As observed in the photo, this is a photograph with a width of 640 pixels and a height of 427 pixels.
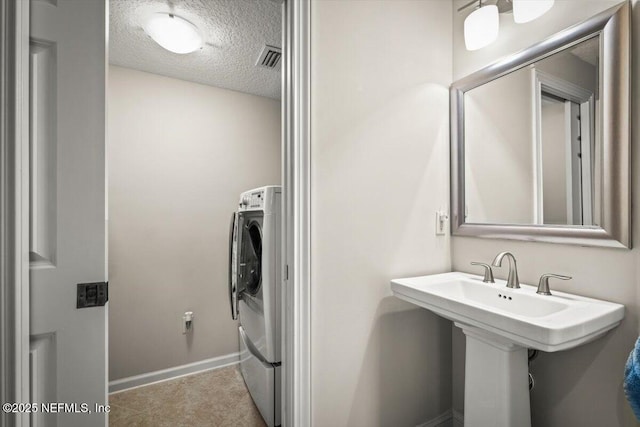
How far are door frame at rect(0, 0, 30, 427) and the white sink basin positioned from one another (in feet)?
4.43

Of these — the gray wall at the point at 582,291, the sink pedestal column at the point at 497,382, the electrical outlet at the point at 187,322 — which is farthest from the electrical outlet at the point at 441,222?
the electrical outlet at the point at 187,322

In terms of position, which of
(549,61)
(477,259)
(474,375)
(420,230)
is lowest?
(474,375)

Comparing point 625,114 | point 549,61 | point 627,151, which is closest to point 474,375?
point 627,151

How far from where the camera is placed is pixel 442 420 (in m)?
1.60

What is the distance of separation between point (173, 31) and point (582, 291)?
244cm

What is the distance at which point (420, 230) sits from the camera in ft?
5.07

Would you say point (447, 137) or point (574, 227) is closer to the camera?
point (574, 227)

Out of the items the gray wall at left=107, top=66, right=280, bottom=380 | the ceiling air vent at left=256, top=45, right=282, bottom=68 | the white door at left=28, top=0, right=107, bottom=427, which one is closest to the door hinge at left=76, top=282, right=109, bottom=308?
the white door at left=28, top=0, right=107, bottom=427

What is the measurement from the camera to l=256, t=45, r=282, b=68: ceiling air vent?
2.00m

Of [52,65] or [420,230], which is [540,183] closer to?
[420,230]

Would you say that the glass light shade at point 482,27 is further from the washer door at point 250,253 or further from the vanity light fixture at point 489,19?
the washer door at point 250,253

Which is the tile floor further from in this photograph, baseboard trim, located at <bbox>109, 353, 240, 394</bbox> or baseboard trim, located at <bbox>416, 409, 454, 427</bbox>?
baseboard trim, located at <bbox>416, 409, 454, 427</bbox>

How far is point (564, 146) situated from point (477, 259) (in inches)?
25.8

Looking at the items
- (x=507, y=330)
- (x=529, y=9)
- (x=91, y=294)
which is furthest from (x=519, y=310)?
(x=91, y=294)
